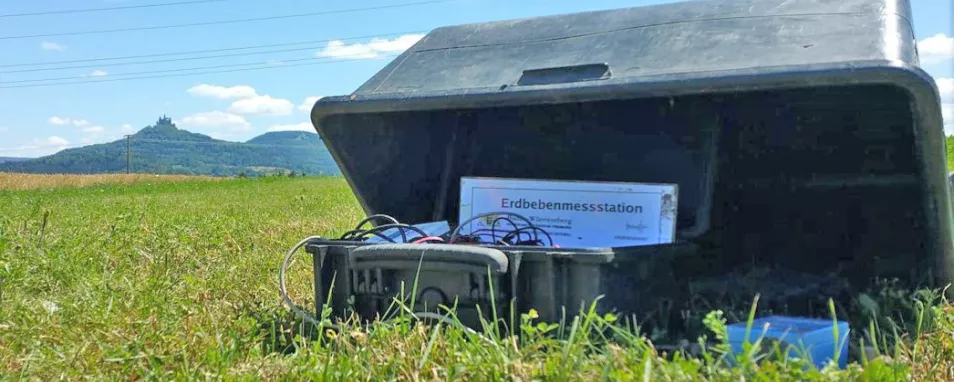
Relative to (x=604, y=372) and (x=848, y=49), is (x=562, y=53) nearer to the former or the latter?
(x=848, y=49)

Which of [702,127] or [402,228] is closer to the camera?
[402,228]

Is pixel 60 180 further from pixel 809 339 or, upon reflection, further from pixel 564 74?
pixel 809 339

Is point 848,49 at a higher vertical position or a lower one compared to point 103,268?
higher

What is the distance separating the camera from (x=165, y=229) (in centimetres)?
658

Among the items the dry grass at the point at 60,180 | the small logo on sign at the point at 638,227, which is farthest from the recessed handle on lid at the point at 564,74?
the dry grass at the point at 60,180

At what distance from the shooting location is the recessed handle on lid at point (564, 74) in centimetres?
331

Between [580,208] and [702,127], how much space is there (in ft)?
1.94

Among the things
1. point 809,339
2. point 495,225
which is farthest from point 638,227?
point 809,339

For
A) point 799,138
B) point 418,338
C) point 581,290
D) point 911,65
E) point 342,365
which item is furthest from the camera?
point 799,138

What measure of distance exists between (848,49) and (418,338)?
1636 millimetres

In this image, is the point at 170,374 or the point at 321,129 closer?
the point at 170,374

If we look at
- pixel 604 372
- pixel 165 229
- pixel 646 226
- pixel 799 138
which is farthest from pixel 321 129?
pixel 165 229

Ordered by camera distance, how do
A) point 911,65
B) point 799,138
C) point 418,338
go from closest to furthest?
1. point 418,338
2. point 911,65
3. point 799,138

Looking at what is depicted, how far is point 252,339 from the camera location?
2930 mm
